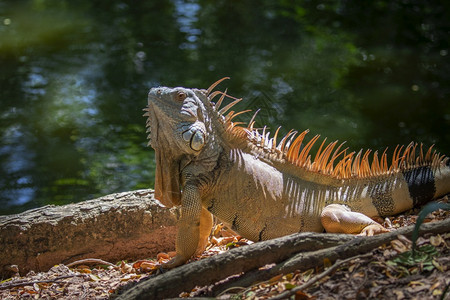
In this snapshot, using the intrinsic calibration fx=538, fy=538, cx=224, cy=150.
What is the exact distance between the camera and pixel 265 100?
8250mm

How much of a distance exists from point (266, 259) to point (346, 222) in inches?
41.1

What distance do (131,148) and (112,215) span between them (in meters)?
3.35

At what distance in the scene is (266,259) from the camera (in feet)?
9.97

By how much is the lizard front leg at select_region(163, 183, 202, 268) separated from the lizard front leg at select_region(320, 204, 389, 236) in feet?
3.12

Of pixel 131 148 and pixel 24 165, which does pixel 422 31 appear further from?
pixel 24 165

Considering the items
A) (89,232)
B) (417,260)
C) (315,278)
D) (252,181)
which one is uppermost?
(417,260)

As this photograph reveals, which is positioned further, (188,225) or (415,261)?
(188,225)

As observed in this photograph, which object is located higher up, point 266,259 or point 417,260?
point 417,260

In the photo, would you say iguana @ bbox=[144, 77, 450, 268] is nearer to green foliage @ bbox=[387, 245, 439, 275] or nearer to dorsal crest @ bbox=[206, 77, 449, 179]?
dorsal crest @ bbox=[206, 77, 449, 179]

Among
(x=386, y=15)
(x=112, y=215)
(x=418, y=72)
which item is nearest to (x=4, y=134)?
(x=112, y=215)

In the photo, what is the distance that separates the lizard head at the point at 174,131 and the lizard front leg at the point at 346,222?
41.7 inches

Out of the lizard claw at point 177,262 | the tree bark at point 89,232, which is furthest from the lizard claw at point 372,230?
the tree bark at point 89,232

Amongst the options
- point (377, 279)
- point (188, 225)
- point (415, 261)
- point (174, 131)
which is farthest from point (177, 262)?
point (415, 261)

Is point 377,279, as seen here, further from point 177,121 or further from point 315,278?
point 177,121
